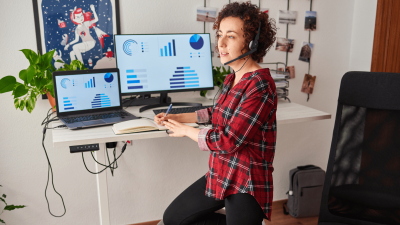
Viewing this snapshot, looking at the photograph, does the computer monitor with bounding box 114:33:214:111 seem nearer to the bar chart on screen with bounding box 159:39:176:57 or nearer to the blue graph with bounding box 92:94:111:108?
the bar chart on screen with bounding box 159:39:176:57

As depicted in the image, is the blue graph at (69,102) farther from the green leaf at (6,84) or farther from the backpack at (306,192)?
the backpack at (306,192)

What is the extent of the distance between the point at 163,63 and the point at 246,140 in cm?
82

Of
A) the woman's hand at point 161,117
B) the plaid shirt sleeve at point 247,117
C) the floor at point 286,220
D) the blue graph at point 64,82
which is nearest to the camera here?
the plaid shirt sleeve at point 247,117

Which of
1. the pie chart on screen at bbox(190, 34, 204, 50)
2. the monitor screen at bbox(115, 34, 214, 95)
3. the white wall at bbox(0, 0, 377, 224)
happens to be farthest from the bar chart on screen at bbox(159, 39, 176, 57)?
the white wall at bbox(0, 0, 377, 224)

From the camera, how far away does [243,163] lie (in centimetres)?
111

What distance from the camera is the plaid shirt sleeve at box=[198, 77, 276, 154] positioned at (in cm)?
106

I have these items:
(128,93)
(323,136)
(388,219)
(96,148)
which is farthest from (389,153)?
(323,136)

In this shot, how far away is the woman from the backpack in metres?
1.10

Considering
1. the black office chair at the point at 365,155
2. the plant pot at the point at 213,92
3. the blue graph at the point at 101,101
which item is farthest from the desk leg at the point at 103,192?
the black office chair at the point at 365,155

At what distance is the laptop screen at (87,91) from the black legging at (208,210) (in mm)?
618

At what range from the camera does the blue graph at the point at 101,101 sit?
5.06 ft

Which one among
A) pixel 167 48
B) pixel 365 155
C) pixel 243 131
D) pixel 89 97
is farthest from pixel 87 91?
pixel 365 155

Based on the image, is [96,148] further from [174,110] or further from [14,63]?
[14,63]

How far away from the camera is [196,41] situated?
1.77 m
